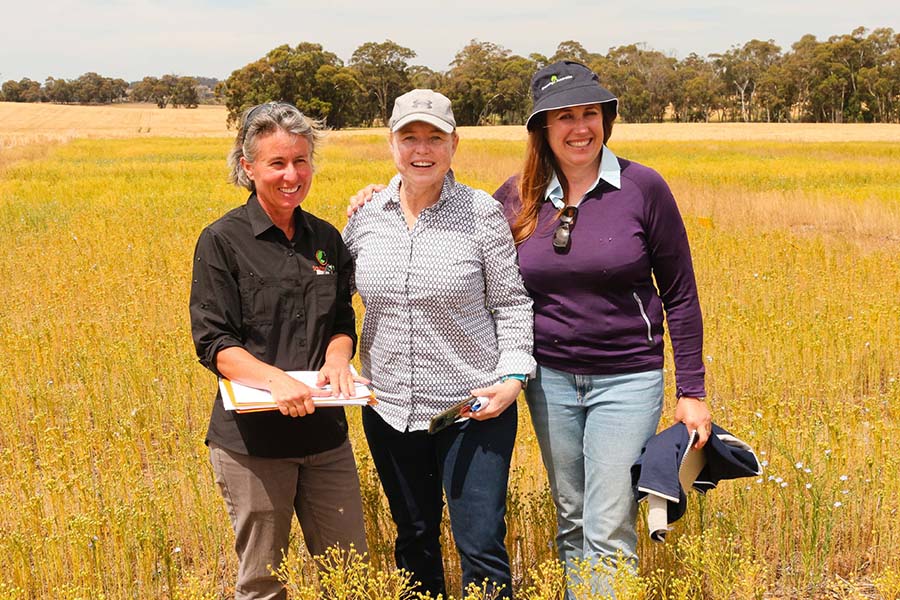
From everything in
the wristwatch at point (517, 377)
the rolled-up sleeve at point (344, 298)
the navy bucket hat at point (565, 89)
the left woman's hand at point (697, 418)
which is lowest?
the left woman's hand at point (697, 418)

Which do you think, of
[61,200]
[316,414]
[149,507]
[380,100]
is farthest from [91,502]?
[380,100]

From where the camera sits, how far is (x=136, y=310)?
288 inches

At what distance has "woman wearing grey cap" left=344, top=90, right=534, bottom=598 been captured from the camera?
2689mm

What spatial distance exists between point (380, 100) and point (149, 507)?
269ft

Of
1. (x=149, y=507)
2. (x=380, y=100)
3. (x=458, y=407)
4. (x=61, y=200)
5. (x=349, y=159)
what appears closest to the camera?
(x=458, y=407)

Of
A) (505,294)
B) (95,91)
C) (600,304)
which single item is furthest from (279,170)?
(95,91)

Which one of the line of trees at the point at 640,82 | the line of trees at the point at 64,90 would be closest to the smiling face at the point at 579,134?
the line of trees at the point at 640,82

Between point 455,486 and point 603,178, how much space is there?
3.87ft

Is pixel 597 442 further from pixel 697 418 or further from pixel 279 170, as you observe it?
pixel 279 170

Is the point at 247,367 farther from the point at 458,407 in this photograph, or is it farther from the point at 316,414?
the point at 458,407

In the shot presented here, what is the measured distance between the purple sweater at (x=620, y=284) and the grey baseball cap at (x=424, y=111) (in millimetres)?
513

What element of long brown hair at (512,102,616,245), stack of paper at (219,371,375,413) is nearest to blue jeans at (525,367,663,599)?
long brown hair at (512,102,616,245)

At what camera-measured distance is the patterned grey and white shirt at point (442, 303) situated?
8.86 ft

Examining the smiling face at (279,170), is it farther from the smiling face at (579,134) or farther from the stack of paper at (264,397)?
the smiling face at (579,134)
